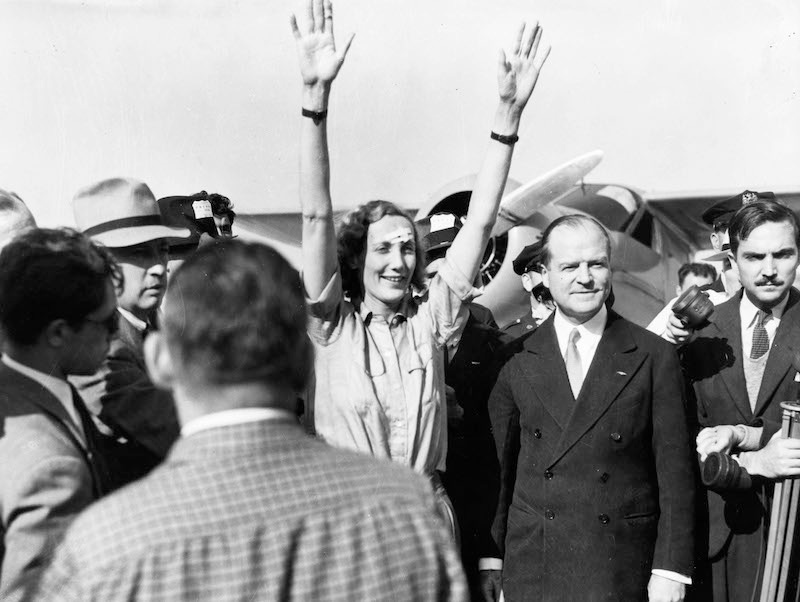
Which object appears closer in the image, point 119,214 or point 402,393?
point 402,393

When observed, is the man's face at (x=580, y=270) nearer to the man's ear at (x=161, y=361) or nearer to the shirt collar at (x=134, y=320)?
the shirt collar at (x=134, y=320)

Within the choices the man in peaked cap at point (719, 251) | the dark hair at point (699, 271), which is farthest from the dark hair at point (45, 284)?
the dark hair at point (699, 271)

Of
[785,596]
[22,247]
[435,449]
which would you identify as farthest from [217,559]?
[785,596]

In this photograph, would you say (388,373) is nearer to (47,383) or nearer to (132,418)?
(132,418)

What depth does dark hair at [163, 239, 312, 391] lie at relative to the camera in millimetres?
1295

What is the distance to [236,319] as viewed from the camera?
1.30 meters

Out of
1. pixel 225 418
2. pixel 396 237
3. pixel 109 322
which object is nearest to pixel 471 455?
pixel 396 237

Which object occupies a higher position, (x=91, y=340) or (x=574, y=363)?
(x=91, y=340)

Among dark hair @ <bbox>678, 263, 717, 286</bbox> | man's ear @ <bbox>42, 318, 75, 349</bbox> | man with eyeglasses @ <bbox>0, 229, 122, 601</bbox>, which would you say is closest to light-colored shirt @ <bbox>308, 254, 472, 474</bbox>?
man with eyeglasses @ <bbox>0, 229, 122, 601</bbox>

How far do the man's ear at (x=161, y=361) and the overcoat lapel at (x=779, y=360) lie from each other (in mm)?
2540

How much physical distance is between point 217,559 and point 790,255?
2790 millimetres

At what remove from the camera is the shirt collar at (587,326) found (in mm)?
3227

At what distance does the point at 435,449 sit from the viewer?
2842 mm

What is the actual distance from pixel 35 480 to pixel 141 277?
1599 millimetres
